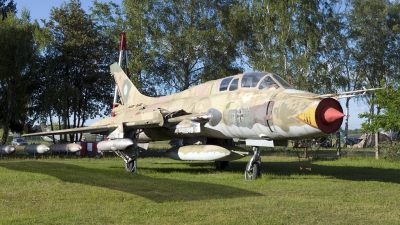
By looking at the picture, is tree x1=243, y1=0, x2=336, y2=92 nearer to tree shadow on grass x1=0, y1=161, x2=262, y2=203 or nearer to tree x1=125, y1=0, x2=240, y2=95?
tree x1=125, y1=0, x2=240, y2=95

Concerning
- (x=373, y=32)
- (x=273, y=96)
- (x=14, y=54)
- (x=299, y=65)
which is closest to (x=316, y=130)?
(x=273, y=96)

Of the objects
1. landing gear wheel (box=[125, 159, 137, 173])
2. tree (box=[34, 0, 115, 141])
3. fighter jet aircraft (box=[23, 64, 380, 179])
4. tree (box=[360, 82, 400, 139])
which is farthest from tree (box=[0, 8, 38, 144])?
tree (box=[360, 82, 400, 139])

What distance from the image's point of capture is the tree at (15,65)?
86.2 feet

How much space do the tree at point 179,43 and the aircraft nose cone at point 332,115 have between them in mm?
22089

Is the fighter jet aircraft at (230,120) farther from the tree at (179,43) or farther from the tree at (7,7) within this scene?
the tree at (7,7)

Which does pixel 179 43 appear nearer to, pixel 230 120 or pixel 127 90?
pixel 127 90

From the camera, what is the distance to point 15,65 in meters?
26.6

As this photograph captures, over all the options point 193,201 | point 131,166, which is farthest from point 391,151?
point 193,201

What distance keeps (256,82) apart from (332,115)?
2995 millimetres

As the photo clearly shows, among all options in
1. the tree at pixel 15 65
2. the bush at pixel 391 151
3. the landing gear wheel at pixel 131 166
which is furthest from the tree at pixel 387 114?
the tree at pixel 15 65

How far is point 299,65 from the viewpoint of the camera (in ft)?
96.8

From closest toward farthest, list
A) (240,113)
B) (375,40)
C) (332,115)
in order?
(332,115) < (240,113) < (375,40)

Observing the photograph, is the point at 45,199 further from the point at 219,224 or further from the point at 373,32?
the point at 373,32

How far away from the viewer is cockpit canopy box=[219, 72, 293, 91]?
1224cm
